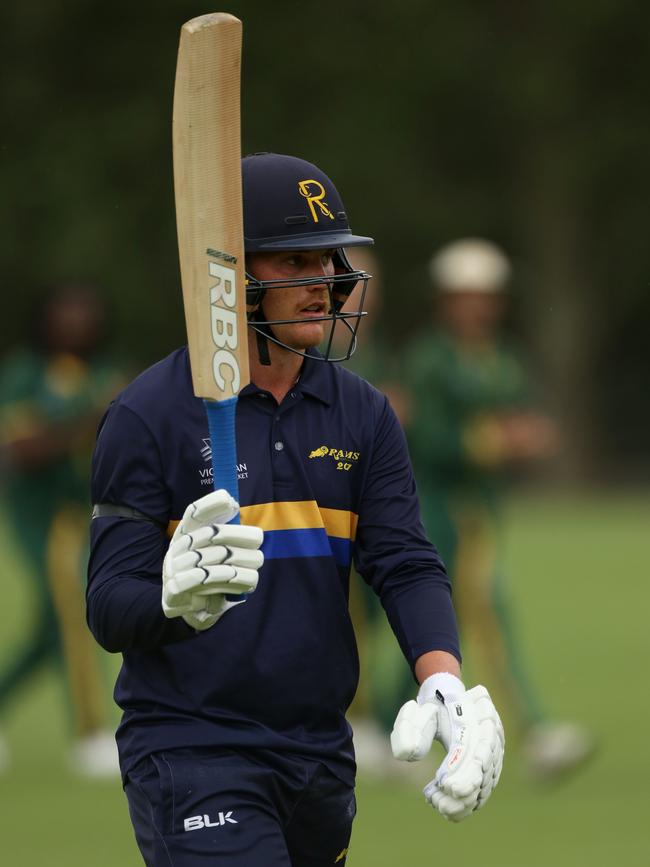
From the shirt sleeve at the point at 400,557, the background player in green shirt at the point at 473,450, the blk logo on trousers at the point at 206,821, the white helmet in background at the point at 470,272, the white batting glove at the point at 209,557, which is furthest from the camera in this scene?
the white helmet in background at the point at 470,272

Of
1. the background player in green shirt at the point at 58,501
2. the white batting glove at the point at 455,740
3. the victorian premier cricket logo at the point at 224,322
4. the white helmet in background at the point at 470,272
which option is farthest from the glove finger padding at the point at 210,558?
the white helmet in background at the point at 470,272

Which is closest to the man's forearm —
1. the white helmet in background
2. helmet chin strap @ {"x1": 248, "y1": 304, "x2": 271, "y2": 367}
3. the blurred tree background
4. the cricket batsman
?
the cricket batsman

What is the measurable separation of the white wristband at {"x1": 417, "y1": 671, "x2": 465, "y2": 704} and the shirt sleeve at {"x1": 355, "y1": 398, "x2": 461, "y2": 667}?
12 centimetres

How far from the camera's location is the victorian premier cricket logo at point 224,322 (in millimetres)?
3908

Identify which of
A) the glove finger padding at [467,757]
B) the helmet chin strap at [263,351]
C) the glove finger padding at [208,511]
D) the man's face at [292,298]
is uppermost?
the man's face at [292,298]

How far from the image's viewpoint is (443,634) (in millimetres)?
4148

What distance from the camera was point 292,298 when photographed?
14.1ft

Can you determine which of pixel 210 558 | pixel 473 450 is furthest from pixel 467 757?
pixel 473 450

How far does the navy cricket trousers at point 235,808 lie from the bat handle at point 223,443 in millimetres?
625

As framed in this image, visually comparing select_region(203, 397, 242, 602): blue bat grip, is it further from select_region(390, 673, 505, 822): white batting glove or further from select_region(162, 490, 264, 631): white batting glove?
select_region(390, 673, 505, 822): white batting glove

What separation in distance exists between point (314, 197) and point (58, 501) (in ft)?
17.5

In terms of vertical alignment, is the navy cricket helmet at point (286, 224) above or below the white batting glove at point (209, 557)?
above

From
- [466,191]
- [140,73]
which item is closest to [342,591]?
[140,73]

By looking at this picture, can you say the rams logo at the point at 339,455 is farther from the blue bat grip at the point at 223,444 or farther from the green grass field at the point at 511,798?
the green grass field at the point at 511,798
